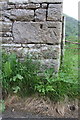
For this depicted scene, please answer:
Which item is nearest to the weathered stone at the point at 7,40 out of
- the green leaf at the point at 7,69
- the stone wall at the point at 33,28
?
the stone wall at the point at 33,28

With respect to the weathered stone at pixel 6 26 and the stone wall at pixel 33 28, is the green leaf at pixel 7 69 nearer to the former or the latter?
the stone wall at pixel 33 28

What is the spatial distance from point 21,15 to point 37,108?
5.09 feet

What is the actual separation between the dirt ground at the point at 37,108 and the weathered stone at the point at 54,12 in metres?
1.33

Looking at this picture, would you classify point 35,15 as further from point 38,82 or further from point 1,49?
point 38,82

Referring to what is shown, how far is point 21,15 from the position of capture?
9.13ft

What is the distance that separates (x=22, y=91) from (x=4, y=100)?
0.32 metres

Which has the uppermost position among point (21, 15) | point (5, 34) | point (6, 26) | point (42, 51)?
point (21, 15)

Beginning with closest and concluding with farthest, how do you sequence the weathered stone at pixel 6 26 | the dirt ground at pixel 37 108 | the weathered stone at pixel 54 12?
the dirt ground at pixel 37 108, the weathered stone at pixel 54 12, the weathered stone at pixel 6 26

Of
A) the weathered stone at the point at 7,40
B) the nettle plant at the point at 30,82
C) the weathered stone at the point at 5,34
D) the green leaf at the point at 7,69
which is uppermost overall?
the weathered stone at the point at 5,34

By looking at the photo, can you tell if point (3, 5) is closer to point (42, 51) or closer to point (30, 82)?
point (42, 51)

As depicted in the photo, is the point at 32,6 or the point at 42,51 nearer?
the point at 32,6

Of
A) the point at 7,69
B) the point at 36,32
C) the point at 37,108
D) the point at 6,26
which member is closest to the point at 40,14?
the point at 36,32

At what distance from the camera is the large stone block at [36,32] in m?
2.78

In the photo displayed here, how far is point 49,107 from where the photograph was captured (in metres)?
2.51
